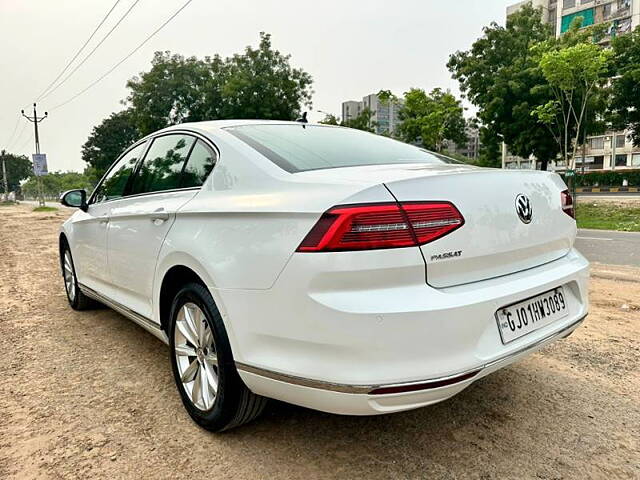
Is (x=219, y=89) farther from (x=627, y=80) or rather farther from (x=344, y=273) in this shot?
(x=344, y=273)

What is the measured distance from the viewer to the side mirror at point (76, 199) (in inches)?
165

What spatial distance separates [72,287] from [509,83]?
2273cm

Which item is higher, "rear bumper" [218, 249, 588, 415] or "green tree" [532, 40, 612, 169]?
"green tree" [532, 40, 612, 169]

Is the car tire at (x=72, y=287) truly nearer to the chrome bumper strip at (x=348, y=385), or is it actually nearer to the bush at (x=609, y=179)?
the chrome bumper strip at (x=348, y=385)

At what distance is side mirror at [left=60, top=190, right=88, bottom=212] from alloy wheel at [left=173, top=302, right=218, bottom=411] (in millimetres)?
2155

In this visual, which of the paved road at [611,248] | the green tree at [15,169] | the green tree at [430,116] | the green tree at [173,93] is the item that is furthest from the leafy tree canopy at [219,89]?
the green tree at [15,169]

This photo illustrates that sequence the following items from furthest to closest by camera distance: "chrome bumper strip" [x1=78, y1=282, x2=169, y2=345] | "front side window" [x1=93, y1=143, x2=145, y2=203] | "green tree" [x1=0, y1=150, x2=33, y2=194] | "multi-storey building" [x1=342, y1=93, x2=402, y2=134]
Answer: "green tree" [x1=0, y1=150, x2=33, y2=194], "multi-storey building" [x1=342, y1=93, x2=402, y2=134], "front side window" [x1=93, y1=143, x2=145, y2=203], "chrome bumper strip" [x1=78, y1=282, x2=169, y2=345]

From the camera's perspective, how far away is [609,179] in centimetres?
4194

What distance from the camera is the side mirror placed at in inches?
165

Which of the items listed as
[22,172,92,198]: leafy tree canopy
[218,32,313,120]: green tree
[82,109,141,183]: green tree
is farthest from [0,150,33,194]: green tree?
[218,32,313,120]: green tree

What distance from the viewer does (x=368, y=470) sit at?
2.08 meters

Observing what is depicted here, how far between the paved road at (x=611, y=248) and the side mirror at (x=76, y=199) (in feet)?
24.9

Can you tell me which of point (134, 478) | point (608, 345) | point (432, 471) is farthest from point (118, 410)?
point (608, 345)

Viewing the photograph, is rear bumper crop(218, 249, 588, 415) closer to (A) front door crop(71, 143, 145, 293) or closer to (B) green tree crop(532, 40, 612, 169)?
(A) front door crop(71, 143, 145, 293)
